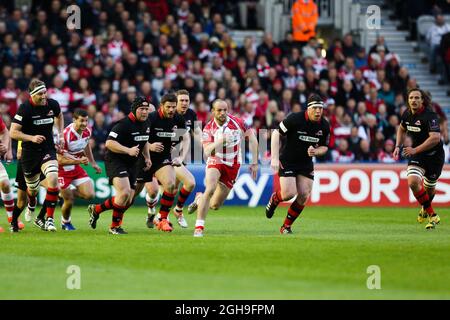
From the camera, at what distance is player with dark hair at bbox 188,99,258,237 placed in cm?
1800

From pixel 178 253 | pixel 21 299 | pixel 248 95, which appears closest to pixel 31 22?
pixel 248 95

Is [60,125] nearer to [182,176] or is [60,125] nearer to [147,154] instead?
[147,154]

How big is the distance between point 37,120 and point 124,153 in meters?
1.62

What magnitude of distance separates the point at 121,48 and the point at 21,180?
10.4 meters

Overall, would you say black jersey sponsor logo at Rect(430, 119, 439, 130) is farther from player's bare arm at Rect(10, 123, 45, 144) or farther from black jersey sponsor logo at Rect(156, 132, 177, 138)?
player's bare arm at Rect(10, 123, 45, 144)

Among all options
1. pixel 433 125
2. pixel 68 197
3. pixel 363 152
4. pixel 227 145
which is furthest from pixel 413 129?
pixel 363 152

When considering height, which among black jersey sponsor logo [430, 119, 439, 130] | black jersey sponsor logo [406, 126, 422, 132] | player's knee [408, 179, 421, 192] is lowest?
player's knee [408, 179, 421, 192]

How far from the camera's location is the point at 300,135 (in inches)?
747

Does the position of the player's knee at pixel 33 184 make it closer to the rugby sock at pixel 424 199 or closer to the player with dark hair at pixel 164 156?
the player with dark hair at pixel 164 156

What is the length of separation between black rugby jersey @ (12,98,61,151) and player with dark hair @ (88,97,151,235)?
44.1 inches

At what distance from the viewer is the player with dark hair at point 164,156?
19.7 metres

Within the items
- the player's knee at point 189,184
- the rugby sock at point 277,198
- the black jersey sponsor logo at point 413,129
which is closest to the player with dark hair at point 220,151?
the rugby sock at point 277,198

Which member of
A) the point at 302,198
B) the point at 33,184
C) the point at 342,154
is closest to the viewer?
the point at 302,198

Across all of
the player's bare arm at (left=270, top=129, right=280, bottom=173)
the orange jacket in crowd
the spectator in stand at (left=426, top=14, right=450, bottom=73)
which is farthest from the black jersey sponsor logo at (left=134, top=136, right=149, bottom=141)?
the spectator in stand at (left=426, top=14, right=450, bottom=73)
